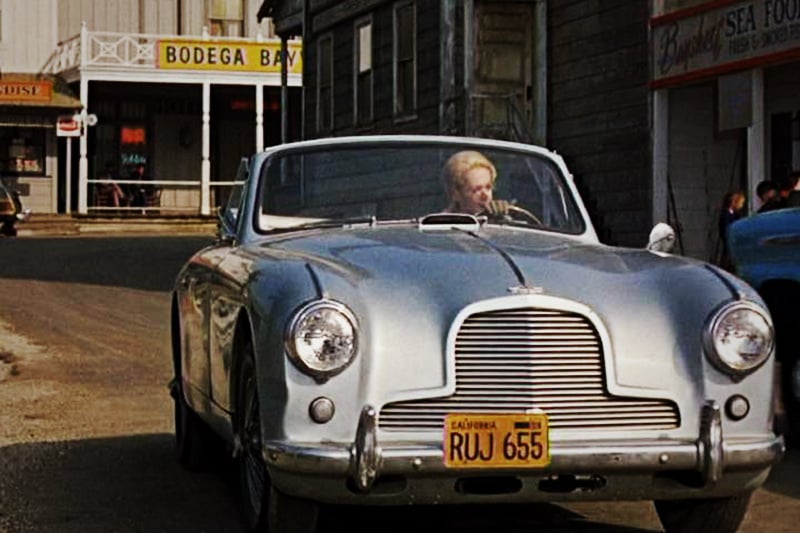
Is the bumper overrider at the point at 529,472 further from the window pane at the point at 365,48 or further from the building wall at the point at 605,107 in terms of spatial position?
the window pane at the point at 365,48

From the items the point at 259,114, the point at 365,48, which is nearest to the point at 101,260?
the point at 365,48

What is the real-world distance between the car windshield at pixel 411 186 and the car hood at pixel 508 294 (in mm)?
994

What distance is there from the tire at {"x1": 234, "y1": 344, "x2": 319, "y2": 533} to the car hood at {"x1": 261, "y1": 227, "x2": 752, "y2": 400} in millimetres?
480

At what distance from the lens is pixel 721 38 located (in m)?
15.6

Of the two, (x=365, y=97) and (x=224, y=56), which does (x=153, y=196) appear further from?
(x=365, y=97)

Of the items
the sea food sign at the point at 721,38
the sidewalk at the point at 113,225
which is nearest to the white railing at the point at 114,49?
the sidewalk at the point at 113,225

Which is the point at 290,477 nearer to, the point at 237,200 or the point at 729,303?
the point at 729,303

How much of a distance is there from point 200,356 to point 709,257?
11.1 metres

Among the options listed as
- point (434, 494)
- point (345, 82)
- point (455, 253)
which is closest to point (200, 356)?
point (455, 253)

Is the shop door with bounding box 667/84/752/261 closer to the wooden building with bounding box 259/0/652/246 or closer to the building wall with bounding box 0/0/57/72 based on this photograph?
the wooden building with bounding box 259/0/652/246

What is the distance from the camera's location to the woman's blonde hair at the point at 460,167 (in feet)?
22.0

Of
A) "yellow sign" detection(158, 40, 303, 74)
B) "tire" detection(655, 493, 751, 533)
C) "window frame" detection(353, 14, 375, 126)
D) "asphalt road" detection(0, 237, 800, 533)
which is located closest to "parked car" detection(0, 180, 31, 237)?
"yellow sign" detection(158, 40, 303, 74)

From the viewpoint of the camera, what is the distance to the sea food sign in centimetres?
1445

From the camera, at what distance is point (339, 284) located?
17.0ft
